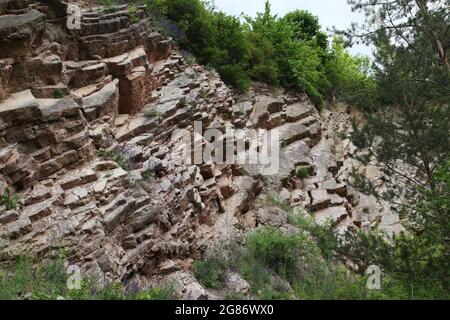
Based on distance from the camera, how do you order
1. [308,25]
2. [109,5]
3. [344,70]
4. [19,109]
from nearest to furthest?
[19,109] < [109,5] < [308,25] < [344,70]

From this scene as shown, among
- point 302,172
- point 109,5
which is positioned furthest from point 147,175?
point 302,172

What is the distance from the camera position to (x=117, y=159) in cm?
966

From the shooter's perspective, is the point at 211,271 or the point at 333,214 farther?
the point at 333,214

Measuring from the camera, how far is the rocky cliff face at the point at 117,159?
7.79 meters

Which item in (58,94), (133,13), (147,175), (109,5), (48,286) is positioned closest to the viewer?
(48,286)

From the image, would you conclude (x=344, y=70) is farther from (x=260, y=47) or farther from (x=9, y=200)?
(x=9, y=200)

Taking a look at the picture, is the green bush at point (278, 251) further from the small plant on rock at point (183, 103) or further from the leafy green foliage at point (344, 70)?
the leafy green foliage at point (344, 70)

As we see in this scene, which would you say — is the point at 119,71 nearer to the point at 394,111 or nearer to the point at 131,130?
the point at 131,130

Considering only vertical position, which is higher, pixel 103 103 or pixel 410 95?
pixel 410 95

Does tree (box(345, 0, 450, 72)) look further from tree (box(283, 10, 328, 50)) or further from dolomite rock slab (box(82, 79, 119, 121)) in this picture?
tree (box(283, 10, 328, 50))

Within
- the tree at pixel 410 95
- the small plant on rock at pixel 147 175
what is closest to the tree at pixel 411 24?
the tree at pixel 410 95

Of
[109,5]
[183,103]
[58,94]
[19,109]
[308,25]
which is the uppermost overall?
[308,25]
